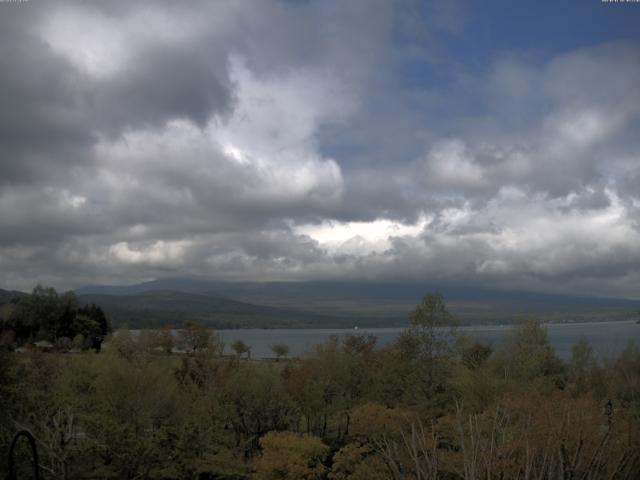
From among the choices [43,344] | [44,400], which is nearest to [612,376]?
[44,400]

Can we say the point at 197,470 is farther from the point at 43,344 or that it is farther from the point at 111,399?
the point at 43,344

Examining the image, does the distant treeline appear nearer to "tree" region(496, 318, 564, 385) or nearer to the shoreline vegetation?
the shoreline vegetation

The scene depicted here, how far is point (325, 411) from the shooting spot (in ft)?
139

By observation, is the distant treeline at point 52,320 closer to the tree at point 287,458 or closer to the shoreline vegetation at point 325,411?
the shoreline vegetation at point 325,411

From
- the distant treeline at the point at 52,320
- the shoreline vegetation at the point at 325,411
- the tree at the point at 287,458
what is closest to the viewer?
the shoreline vegetation at the point at 325,411

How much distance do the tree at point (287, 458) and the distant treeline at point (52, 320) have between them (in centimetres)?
9089

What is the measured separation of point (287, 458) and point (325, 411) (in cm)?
1466

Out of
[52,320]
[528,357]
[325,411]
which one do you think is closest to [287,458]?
[325,411]

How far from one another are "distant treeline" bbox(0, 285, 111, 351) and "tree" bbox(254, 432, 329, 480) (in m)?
90.9

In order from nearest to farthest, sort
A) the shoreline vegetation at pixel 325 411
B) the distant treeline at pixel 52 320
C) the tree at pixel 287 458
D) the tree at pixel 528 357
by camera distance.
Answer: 1. the shoreline vegetation at pixel 325 411
2. the tree at pixel 287 458
3. the tree at pixel 528 357
4. the distant treeline at pixel 52 320

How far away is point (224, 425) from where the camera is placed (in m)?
37.8

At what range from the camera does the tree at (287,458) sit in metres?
27.8

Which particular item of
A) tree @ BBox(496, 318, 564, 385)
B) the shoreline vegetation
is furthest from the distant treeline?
tree @ BBox(496, 318, 564, 385)

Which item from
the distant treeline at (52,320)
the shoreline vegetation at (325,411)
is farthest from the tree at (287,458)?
the distant treeline at (52,320)
